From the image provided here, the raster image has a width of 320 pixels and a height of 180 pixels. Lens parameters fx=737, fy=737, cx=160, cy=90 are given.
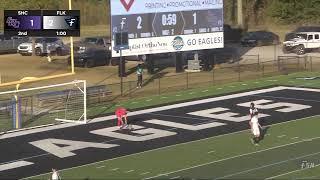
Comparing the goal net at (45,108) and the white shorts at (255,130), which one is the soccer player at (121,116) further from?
the white shorts at (255,130)

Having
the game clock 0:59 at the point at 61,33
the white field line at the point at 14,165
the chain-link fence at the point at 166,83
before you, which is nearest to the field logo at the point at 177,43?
the chain-link fence at the point at 166,83

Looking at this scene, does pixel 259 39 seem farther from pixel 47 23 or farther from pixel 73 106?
pixel 47 23

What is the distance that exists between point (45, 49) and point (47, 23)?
99.3ft

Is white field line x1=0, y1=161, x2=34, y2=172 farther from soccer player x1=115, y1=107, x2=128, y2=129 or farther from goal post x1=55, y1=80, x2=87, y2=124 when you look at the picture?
goal post x1=55, y1=80, x2=87, y2=124

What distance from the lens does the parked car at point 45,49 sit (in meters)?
56.2

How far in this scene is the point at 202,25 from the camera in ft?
144

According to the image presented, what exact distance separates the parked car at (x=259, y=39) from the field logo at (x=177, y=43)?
19.9 meters

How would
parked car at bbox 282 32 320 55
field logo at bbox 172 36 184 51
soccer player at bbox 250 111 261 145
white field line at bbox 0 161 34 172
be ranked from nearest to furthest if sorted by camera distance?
white field line at bbox 0 161 34 172 < soccer player at bbox 250 111 261 145 < field logo at bbox 172 36 184 51 < parked car at bbox 282 32 320 55

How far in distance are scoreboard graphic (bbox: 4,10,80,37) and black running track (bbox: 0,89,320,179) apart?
3.90 metres

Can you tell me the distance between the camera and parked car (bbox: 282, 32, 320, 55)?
54.5m

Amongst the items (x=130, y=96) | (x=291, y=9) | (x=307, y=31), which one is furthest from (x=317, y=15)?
(x=130, y=96)

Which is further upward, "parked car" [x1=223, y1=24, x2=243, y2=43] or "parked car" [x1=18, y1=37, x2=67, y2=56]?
"parked car" [x1=223, y1=24, x2=243, y2=43]

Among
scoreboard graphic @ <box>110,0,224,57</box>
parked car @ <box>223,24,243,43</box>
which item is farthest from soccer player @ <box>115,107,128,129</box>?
parked car @ <box>223,24,243,43</box>

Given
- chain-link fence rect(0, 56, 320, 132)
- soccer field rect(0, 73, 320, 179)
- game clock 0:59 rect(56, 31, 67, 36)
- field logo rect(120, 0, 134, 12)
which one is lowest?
soccer field rect(0, 73, 320, 179)
